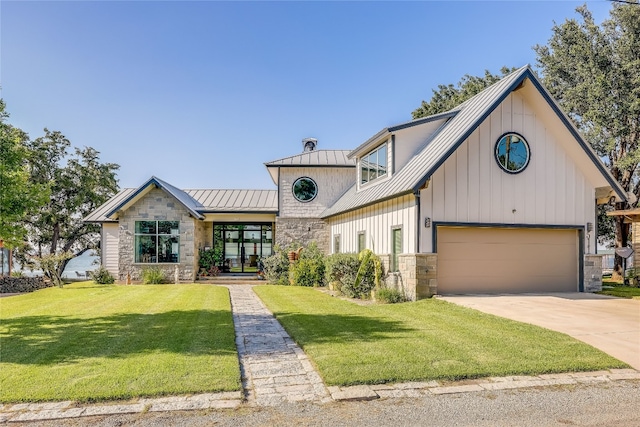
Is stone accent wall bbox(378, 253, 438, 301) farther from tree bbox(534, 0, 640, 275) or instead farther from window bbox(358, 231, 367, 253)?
tree bbox(534, 0, 640, 275)

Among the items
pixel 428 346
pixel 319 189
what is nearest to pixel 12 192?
pixel 428 346

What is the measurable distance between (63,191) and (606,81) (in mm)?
33868

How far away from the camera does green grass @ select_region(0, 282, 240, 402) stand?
16.4 feet

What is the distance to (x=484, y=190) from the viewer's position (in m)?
12.9

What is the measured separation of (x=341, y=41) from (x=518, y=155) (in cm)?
852

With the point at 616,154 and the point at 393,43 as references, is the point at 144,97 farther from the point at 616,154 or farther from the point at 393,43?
the point at 616,154

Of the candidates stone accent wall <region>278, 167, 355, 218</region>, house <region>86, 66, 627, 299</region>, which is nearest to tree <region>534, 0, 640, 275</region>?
house <region>86, 66, 627, 299</region>

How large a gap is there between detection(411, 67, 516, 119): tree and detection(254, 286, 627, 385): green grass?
964 inches

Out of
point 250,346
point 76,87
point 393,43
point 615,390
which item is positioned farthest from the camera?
point 393,43

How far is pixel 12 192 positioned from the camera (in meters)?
8.94

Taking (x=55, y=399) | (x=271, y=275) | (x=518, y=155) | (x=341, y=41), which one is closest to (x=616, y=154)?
(x=518, y=155)

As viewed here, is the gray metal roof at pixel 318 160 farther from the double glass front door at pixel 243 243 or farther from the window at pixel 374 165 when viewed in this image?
the double glass front door at pixel 243 243

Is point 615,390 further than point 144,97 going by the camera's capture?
No

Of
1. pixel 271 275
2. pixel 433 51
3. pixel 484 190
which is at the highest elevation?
pixel 433 51
